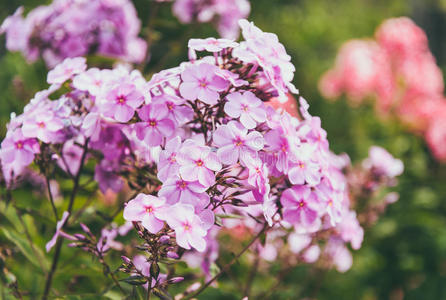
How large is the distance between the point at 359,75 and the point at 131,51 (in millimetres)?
3001

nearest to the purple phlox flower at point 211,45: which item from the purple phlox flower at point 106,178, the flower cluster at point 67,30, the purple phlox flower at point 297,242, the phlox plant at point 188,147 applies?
the phlox plant at point 188,147

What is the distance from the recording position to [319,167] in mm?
1246

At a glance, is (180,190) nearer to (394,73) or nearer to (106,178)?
(106,178)

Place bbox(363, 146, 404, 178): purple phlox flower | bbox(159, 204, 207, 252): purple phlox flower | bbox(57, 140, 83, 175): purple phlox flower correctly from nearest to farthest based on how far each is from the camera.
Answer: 1. bbox(159, 204, 207, 252): purple phlox flower
2. bbox(57, 140, 83, 175): purple phlox flower
3. bbox(363, 146, 404, 178): purple phlox flower

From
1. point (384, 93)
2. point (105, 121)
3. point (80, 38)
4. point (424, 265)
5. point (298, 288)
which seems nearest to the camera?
point (105, 121)

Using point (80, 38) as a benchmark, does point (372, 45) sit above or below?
below

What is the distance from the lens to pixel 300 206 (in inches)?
48.6

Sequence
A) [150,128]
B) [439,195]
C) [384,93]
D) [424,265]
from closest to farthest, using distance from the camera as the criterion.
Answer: [150,128] → [424,265] → [439,195] → [384,93]

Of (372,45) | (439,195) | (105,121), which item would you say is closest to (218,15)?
(105,121)

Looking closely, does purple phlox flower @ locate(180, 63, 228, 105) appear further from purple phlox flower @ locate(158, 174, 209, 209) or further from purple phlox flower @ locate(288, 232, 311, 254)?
purple phlox flower @ locate(288, 232, 311, 254)

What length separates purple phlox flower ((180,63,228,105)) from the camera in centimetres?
113

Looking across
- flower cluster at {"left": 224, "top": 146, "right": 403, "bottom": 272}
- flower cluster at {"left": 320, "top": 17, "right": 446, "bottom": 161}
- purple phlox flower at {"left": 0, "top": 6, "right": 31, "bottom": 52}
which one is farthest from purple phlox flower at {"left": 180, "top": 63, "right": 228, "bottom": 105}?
flower cluster at {"left": 320, "top": 17, "right": 446, "bottom": 161}

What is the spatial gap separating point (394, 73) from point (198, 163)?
4.48 meters

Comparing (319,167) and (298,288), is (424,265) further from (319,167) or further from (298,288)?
(319,167)
